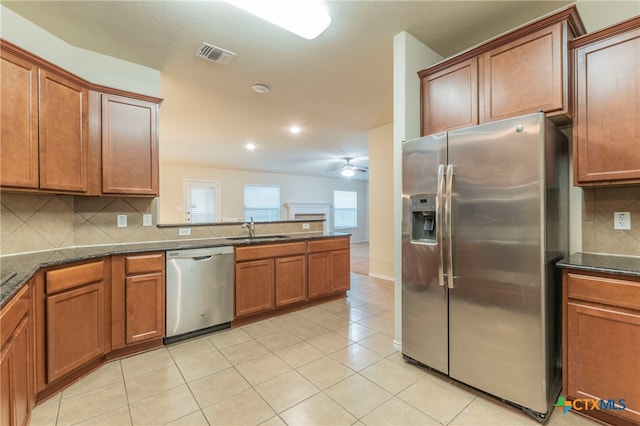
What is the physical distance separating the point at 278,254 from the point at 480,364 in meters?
2.14

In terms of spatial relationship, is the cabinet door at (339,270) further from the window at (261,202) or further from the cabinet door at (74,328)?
the window at (261,202)

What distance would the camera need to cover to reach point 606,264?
1.68 metres

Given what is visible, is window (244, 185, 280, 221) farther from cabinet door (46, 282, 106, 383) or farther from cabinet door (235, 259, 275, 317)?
cabinet door (46, 282, 106, 383)

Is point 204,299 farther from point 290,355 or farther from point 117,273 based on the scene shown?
point 290,355

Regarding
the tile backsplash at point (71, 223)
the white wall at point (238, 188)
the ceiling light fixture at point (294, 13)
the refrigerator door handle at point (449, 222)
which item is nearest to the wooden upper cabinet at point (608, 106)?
the refrigerator door handle at point (449, 222)

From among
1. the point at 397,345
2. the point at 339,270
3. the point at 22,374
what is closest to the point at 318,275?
the point at 339,270

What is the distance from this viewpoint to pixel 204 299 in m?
2.76

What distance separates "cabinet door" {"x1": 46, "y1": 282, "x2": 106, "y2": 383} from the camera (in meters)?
1.88

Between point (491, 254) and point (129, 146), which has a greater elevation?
point (129, 146)

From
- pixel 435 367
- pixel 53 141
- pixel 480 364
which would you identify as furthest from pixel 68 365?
pixel 480 364

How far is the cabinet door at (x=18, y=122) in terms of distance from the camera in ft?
6.18

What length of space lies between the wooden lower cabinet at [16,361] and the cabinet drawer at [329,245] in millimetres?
2517

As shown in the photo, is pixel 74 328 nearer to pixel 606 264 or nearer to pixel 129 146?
pixel 129 146

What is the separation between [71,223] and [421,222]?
303 cm
